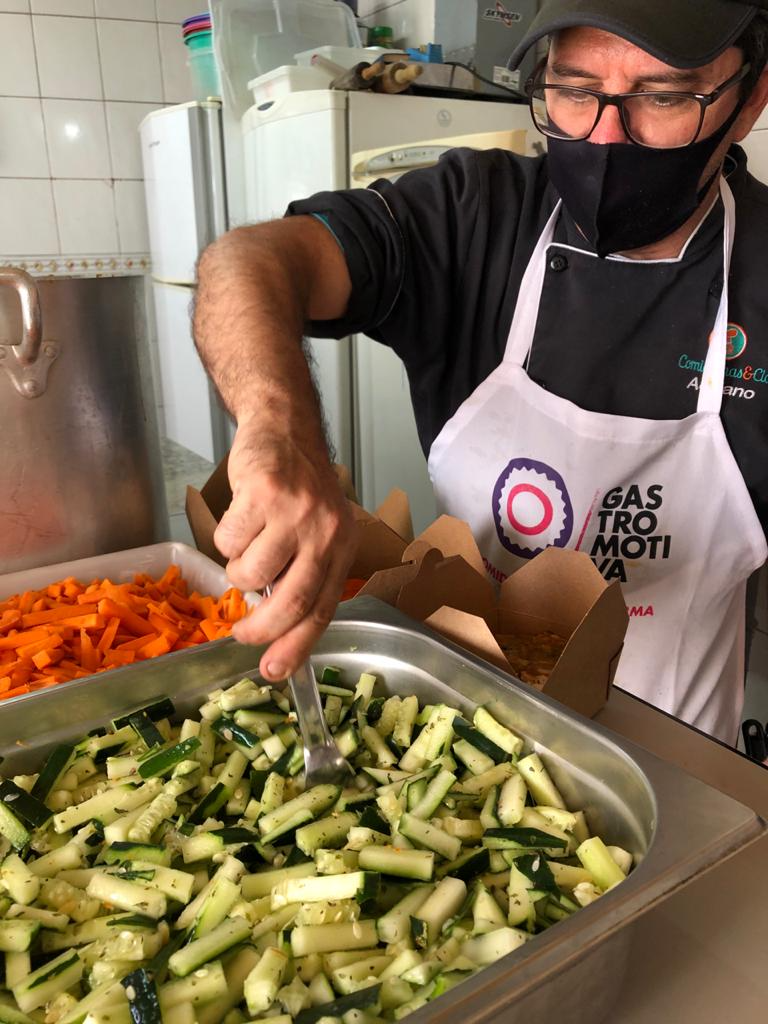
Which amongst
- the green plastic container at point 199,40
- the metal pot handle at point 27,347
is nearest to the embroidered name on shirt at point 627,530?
the metal pot handle at point 27,347

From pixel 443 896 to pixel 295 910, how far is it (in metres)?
0.11

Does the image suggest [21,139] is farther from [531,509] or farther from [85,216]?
[531,509]

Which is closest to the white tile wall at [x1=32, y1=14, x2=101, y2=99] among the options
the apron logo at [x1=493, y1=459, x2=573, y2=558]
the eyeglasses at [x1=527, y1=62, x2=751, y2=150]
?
the eyeglasses at [x1=527, y1=62, x2=751, y2=150]

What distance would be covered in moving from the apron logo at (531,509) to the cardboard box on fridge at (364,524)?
0.60ft

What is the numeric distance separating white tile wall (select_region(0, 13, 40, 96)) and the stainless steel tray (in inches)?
133

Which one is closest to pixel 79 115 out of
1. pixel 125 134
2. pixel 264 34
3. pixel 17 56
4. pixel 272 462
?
pixel 125 134

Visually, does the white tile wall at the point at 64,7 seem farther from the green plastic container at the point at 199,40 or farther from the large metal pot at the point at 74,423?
the large metal pot at the point at 74,423

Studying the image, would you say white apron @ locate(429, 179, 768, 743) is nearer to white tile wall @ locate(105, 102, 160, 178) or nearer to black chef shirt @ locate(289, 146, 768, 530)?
black chef shirt @ locate(289, 146, 768, 530)

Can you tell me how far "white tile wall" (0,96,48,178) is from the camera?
340 cm

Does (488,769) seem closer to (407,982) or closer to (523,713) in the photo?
(523,713)

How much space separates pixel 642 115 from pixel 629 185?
86 millimetres

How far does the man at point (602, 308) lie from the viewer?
1041mm

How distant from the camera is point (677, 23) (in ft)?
3.12

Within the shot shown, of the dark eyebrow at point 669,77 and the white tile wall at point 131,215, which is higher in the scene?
the dark eyebrow at point 669,77
